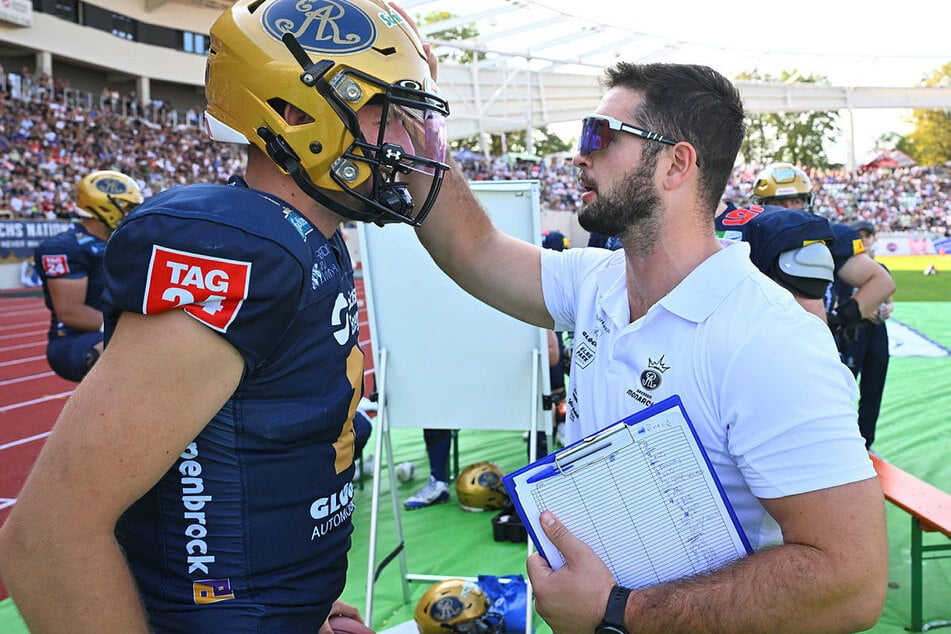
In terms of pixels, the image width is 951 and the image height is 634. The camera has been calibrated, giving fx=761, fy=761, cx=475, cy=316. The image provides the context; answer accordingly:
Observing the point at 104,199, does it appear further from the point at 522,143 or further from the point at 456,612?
the point at 522,143

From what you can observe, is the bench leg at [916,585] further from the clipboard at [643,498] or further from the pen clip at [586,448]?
the pen clip at [586,448]

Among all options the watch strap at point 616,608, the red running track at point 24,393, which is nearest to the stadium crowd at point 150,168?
the red running track at point 24,393

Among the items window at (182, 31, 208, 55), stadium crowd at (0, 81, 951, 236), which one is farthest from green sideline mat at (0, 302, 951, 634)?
window at (182, 31, 208, 55)

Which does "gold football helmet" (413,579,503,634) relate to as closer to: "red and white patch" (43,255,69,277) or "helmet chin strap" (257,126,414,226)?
"helmet chin strap" (257,126,414,226)

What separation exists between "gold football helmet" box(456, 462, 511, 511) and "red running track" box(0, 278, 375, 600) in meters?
1.78

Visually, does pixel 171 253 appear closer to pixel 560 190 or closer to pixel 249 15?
pixel 249 15

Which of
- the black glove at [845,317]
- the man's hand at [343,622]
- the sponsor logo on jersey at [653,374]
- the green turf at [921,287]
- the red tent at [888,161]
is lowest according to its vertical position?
the green turf at [921,287]

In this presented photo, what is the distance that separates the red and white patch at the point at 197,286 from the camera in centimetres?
120

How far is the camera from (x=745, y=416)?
5.31ft

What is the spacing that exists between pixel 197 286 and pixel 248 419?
284 millimetres

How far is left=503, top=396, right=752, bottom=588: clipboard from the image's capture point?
1.61 meters

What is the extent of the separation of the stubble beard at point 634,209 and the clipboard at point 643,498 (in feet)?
2.02

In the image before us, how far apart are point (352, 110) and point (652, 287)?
0.94m

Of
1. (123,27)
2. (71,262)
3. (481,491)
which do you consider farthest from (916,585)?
(123,27)
